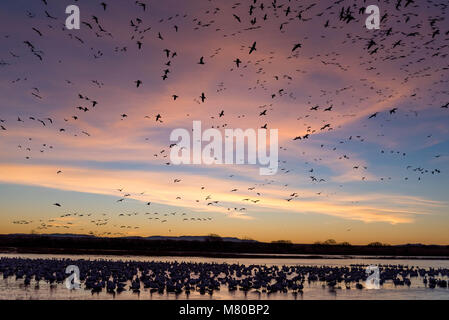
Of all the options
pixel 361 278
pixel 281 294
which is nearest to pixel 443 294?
pixel 361 278

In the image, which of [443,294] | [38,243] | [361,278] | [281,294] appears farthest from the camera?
[38,243]

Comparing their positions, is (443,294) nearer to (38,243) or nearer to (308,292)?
(308,292)

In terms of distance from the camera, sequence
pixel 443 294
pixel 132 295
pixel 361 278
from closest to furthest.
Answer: pixel 132 295, pixel 443 294, pixel 361 278
